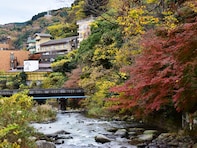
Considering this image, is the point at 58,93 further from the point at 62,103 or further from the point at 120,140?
the point at 120,140

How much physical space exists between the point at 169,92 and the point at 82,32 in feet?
121

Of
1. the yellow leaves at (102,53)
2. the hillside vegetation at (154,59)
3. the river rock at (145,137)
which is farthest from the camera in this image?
the yellow leaves at (102,53)

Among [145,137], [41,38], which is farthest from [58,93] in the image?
[41,38]

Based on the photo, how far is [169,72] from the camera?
1108 cm

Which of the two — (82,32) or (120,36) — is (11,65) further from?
(120,36)

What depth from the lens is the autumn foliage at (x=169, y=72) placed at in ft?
29.7

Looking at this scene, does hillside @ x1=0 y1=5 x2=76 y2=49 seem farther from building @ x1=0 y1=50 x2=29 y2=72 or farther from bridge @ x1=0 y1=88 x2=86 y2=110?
bridge @ x1=0 y1=88 x2=86 y2=110

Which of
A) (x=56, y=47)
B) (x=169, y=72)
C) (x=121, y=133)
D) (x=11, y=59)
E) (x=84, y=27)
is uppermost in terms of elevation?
(x=84, y=27)

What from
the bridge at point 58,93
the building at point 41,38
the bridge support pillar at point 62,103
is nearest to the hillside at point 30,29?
the building at point 41,38

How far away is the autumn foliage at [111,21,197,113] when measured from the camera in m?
9.06

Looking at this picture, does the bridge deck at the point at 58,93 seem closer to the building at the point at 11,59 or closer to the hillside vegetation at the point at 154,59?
the hillside vegetation at the point at 154,59

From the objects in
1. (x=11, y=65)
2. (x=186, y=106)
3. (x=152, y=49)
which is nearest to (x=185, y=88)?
(x=186, y=106)

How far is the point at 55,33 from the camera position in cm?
6150

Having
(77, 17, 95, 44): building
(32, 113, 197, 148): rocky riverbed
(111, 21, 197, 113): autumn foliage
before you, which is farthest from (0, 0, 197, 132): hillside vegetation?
(77, 17, 95, 44): building
